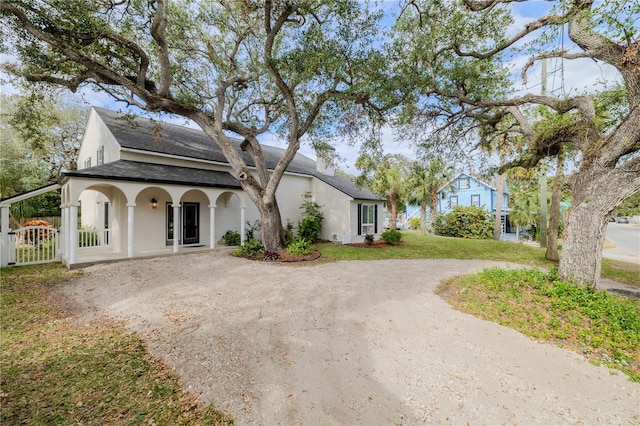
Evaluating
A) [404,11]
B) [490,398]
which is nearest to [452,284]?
[490,398]

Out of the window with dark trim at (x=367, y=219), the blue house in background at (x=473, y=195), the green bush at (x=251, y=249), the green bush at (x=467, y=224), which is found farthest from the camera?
the blue house in background at (x=473, y=195)

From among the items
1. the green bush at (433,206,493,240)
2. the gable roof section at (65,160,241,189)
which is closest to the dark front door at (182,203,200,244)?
the gable roof section at (65,160,241,189)

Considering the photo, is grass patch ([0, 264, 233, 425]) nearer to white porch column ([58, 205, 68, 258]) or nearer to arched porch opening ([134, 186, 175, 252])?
white porch column ([58, 205, 68, 258])

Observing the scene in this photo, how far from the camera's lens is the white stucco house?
32.1 ft

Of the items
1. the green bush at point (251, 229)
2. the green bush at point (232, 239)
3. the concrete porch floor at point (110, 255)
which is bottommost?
the concrete porch floor at point (110, 255)

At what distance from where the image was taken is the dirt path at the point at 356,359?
268 centimetres

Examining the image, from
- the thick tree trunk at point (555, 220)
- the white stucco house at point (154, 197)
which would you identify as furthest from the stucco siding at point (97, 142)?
the thick tree trunk at point (555, 220)

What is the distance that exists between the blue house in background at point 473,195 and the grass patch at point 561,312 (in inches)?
889

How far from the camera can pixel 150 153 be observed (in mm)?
12055

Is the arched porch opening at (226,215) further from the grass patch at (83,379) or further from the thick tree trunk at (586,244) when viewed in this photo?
the thick tree trunk at (586,244)

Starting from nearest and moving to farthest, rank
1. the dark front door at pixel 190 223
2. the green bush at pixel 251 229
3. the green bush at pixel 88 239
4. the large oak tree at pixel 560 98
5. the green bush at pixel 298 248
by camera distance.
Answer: the large oak tree at pixel 560 98, the green bush at pixel 298 248, the green bush at pixel 88 239, the dark front door at pixel 190 223, the green bush at pixel 251 229

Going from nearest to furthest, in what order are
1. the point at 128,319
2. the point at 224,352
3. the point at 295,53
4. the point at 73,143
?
the point at 224,352
the point at 128,319
the point at 295,53
the point at 73,143

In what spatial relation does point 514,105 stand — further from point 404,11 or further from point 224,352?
point 224,352

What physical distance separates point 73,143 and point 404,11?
31.1 m
